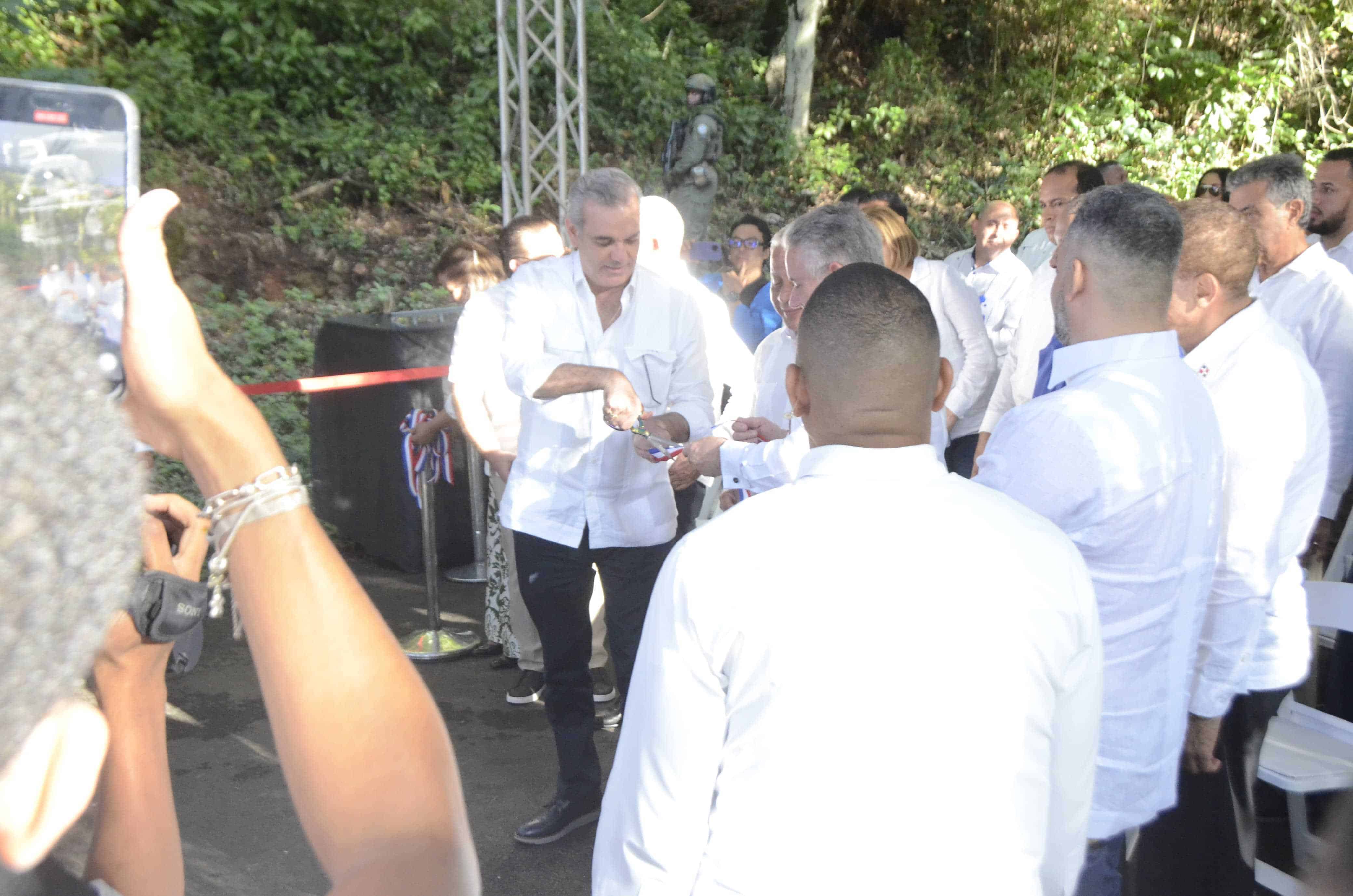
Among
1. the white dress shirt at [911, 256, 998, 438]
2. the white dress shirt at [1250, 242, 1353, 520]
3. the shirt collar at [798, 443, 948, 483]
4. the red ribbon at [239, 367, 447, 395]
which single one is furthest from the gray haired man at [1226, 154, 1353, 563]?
the red ribbon at [239, 367, 447, 395]

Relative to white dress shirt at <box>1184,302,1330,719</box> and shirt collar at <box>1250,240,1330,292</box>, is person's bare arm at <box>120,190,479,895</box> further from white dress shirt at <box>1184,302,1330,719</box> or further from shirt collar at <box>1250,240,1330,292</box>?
shirt collar at <box>1250,240,1330,292</box>

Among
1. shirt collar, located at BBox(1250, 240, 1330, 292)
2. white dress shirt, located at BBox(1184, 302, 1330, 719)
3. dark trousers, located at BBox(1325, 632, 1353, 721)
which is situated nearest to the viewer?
white dress shirt, located at BBox(1184, 302, 1330, 719)

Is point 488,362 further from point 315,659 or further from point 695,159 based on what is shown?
point 695,159

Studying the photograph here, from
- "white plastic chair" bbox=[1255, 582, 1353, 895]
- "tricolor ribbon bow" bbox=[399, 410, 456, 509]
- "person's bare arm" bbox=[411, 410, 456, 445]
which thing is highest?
"person's bare arm" bbox=[411, 410, 456, 445]

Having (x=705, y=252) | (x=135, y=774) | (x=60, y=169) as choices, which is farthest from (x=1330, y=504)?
(x=60, y=169)

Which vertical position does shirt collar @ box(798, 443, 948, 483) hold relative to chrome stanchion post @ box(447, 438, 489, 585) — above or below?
above

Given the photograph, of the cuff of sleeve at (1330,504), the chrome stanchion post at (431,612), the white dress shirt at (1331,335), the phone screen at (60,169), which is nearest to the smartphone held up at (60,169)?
the phone screen at (60,169)

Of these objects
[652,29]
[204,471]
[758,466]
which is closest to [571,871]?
[758,466]

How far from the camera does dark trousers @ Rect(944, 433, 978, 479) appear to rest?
200 inches

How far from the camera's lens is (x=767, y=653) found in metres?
1.52

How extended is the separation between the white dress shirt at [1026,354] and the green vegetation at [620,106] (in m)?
Answer: 5.86

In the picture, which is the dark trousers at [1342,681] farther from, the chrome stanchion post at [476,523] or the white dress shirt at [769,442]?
the chrome stanchion post at [476,523]

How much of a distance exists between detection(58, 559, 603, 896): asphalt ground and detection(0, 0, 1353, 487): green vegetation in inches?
156

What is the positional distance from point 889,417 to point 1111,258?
94 centimetres
